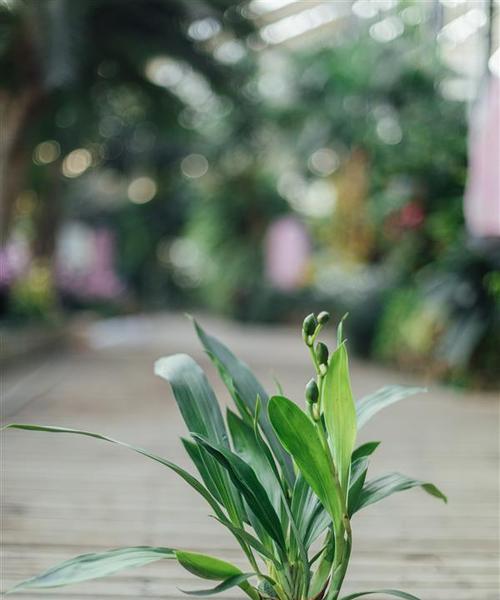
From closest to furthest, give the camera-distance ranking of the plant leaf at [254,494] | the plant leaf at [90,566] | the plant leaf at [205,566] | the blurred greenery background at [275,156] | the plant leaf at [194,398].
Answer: the plant leaf at [90,566] → the plant leaf at [205,566] → the plant leaf at [254,494] → the plant leaf at [194,398] → the blurred greenery background at [275,156]

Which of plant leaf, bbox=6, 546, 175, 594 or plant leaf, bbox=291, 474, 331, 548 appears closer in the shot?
plant leaf, bbox=6, 546, 175, 594

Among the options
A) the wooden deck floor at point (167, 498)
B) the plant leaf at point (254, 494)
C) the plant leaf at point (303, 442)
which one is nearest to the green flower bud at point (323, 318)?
the plant leaf at point (303, 442)

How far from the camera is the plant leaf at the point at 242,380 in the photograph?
143 cm

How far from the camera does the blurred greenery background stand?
6.07m

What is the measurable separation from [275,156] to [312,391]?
1402cm

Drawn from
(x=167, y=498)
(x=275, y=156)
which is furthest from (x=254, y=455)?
(x=275, y=156)

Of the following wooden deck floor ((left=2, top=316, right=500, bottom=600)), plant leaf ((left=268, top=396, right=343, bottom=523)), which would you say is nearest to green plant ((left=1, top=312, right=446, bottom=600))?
plant leaf ((left=268, top=396, right=343, bottom=523))

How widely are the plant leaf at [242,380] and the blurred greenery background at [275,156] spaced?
370 centimetres

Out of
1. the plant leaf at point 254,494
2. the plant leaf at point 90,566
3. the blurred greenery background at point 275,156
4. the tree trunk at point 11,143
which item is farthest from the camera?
the tree trunk at point 11,143

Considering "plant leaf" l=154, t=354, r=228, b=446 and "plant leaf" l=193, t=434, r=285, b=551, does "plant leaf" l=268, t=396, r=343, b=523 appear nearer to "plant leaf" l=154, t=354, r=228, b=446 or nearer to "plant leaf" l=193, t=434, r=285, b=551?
"plant leaf" l=193, t=434, r=285, b=551

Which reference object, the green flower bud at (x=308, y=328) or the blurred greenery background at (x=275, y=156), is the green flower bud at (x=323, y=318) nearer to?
the green flower bud at (x=308, y=328)

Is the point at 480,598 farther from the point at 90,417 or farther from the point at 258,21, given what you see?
the point at 258,21

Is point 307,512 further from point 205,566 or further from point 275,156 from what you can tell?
point 275,156

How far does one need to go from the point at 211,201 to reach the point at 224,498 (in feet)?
45.9
